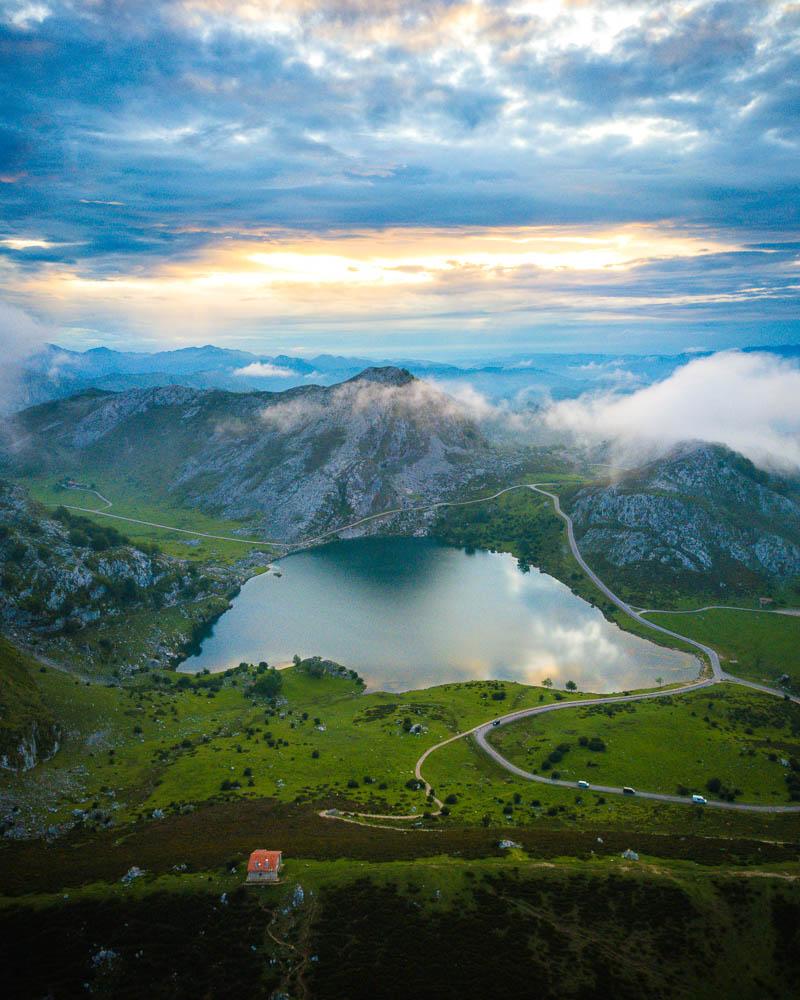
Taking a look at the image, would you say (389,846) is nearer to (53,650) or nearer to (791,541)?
(53,650)

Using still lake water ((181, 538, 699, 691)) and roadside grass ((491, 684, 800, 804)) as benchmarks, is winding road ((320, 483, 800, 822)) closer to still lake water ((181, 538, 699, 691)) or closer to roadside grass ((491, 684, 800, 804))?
roadside grass ((491, 684, 800, 804))

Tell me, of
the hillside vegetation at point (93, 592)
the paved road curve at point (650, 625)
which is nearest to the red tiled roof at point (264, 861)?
the hillside vegetation at point (93, 592)

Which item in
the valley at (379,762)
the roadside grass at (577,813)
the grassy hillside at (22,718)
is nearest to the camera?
the valley at (379,762)

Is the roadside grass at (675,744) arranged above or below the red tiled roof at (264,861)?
below

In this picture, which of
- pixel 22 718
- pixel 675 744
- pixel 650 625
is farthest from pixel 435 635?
pixel 22 718

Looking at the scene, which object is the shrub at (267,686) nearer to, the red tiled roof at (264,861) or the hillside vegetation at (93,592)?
the hillside vegetation at (93,592)
